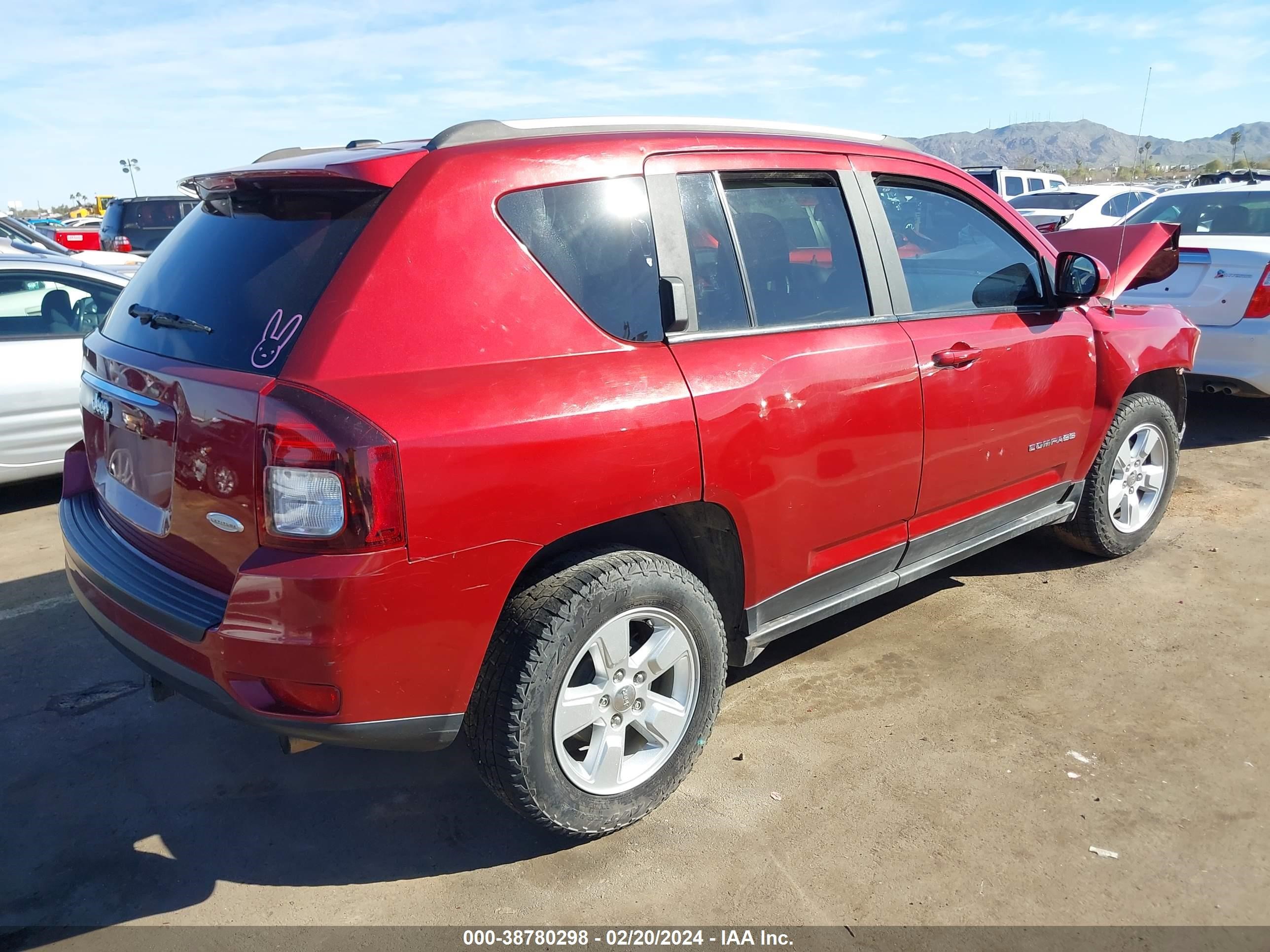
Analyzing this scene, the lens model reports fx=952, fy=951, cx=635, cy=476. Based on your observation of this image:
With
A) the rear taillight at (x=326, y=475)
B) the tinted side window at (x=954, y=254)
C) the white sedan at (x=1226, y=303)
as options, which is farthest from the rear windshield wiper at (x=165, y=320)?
the white sedan at (x=1226, y=303)

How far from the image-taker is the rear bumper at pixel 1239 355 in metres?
6.14

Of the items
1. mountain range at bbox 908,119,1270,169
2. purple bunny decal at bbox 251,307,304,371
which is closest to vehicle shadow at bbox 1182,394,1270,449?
purple bunny decal at bbox 251,307,304,371

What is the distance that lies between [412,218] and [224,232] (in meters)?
0.71

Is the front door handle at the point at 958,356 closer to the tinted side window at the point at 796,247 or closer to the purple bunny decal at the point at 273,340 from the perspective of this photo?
the tinted side window at the point at 796,247

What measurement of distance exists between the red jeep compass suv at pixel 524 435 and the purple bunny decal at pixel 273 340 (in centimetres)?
1

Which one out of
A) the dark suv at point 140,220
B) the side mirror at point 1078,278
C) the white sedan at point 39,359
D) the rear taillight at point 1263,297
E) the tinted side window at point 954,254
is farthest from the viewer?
Result: the dark suv at point 140,220

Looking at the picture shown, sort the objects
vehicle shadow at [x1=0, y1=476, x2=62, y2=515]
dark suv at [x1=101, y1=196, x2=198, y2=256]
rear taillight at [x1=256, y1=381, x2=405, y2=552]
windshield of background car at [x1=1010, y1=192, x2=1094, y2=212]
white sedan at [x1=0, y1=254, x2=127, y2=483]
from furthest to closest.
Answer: dark suv at [x1=101, y1=196, x2=198, y2=256] < windshield of background car at [x1=1010, y1=192, x2=1094, y2=212] < vehicle shadow at [x1=0, y1=476, x2=62, y2=515] < white sedan at [x1=0, y1=254, x2=127, y2=483] < rear taillight at [x1=256, y1=381, x2=405, y2=552]

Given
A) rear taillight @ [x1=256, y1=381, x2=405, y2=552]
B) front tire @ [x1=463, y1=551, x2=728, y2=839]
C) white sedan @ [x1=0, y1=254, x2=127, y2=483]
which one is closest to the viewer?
rear taillight @ [x1=256, y1=381, x2=405, y2=552]

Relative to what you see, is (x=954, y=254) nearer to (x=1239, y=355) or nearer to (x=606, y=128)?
(x=606, y=128)

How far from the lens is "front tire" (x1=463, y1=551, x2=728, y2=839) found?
95.8 inches

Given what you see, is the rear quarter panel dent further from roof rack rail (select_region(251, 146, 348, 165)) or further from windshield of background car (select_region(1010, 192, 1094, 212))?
windshield of background car (select_region(1010, 192, 1094, 212))

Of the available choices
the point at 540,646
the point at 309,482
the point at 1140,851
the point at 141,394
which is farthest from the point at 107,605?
the point at 1140,851

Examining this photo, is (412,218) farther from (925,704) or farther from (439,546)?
(925,704)

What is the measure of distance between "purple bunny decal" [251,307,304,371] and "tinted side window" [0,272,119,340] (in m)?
4.21
